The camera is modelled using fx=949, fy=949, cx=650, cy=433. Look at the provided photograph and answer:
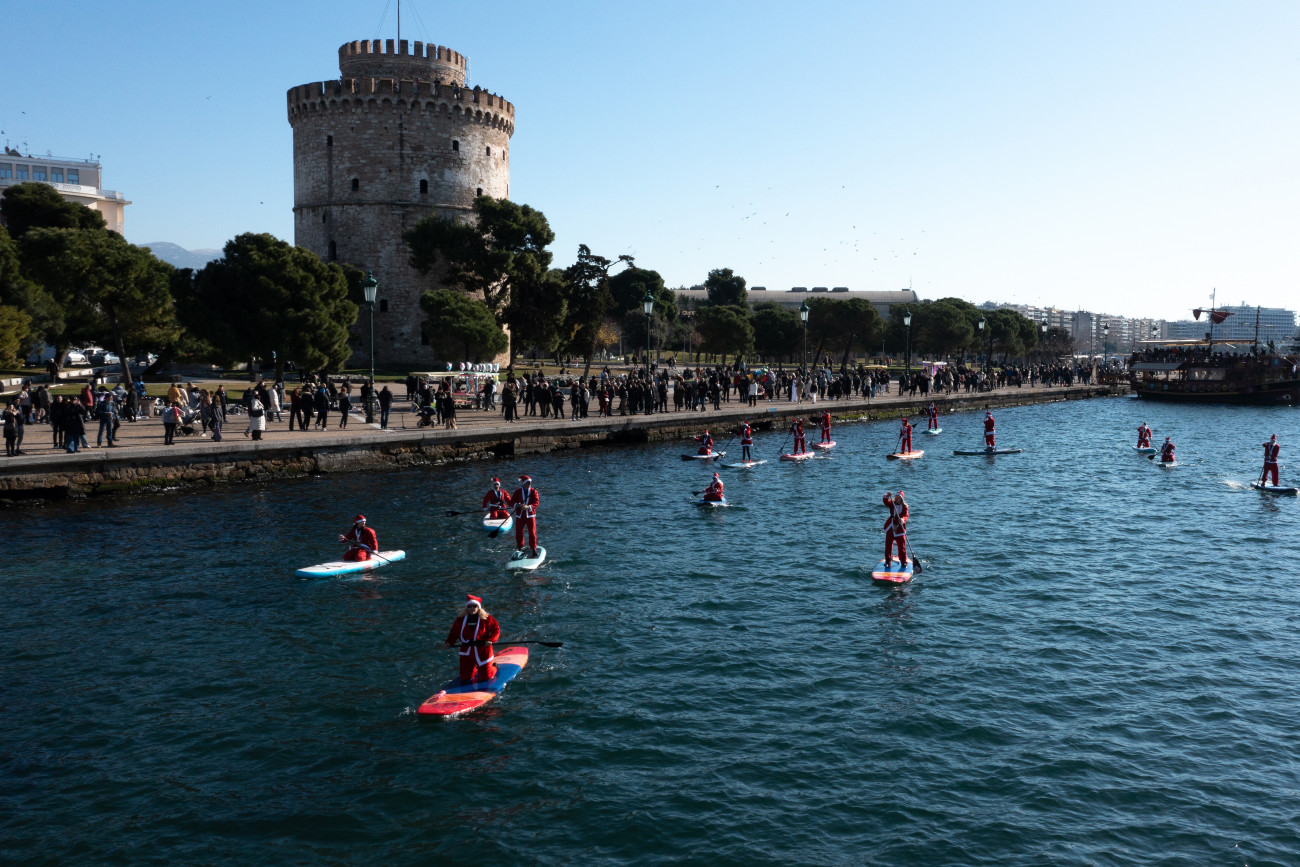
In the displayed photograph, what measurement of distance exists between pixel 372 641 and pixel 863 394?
4992 cm

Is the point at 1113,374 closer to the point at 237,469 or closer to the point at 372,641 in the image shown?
the point at 237,469

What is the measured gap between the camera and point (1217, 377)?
7794 cm

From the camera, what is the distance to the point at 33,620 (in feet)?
54.0

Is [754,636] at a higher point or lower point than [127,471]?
lower

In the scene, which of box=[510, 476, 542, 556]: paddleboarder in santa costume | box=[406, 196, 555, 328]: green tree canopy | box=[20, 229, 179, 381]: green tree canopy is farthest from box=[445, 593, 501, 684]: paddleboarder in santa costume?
box=[406, 196, 555, 328]: green tree canopy

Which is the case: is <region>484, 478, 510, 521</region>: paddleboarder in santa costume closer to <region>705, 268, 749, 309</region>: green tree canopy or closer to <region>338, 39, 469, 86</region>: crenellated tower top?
<region>338, 39, 469, 86</region>: crenellated tower top

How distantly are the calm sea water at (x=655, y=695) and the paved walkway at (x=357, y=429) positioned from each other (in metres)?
3.37

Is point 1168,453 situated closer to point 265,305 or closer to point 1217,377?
point 265,305

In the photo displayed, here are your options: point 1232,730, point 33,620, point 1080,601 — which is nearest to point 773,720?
point 1232,730

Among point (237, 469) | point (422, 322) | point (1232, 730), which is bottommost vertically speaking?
point (1232, 730)

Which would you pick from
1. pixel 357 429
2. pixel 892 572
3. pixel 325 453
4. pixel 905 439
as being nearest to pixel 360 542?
pixel 892 572

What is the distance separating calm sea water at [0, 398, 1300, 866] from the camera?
10.4 m

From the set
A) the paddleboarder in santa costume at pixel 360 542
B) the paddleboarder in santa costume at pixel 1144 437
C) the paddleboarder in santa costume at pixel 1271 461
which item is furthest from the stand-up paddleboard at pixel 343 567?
the paddleboarder in santa costume at pixel 1144 437

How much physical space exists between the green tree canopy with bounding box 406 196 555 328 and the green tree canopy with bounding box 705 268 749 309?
90956 millimetres
